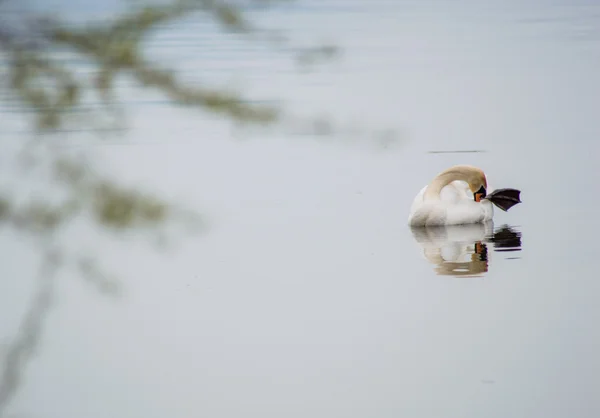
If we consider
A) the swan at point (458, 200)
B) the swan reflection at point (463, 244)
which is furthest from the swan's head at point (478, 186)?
the swan reflection at point (463, 244)

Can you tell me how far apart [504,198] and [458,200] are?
359mm

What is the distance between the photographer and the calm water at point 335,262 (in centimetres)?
673

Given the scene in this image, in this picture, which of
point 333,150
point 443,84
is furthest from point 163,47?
point 333,150

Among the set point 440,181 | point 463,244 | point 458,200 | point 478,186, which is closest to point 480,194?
point 478,186

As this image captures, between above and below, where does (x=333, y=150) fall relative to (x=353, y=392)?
above

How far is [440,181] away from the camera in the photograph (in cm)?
1108

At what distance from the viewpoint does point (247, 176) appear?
40.7ft

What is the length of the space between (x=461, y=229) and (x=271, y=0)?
268 inches

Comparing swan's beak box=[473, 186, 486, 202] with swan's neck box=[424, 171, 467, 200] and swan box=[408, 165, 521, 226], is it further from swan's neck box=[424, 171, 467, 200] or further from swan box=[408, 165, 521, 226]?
swan's neck box=[424, 171, 467, 200]

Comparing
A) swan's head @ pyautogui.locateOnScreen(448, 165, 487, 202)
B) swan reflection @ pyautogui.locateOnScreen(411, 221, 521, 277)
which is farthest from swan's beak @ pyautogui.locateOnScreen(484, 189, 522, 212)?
swan's head @ pyautogui.locateOnScreen(448, 165, 487, 202)

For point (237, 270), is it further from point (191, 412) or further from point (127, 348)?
point (191, 412)

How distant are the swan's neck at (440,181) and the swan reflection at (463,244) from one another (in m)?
0.27

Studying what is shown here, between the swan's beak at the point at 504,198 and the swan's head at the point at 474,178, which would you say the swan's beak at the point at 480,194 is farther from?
the swan's beak at the point at 504,198

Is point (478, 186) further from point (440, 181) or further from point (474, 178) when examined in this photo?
point (440, 181)
